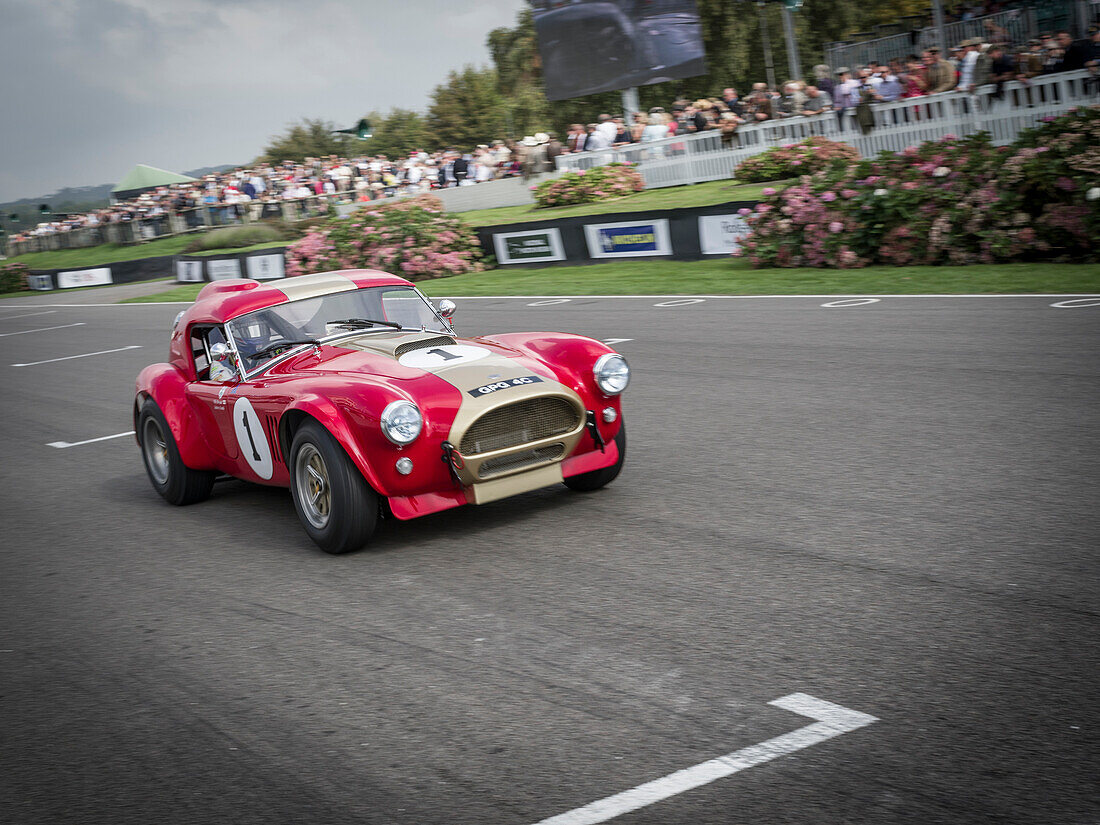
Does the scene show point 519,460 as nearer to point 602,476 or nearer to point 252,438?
point 602,476

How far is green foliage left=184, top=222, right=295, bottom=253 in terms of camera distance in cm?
4072

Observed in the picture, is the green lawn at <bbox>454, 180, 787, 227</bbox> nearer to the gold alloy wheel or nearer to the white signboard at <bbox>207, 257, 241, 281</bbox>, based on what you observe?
the white signboard at <bbox>207, 257, 241, 281</bbox>

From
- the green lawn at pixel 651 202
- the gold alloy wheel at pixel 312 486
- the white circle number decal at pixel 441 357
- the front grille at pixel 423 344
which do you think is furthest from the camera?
the green lawn at pixel 651 202

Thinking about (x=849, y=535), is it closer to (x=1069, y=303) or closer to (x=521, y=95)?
(x=1069, y=303)

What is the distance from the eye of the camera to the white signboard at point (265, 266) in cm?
2930

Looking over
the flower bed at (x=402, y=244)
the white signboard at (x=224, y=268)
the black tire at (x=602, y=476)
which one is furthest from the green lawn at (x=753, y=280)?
the white signboard at (x=224, y=268)

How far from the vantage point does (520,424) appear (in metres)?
5.62

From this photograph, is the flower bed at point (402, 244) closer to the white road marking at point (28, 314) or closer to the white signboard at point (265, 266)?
the white signboard at point (265, 266)

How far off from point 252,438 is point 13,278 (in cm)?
4421

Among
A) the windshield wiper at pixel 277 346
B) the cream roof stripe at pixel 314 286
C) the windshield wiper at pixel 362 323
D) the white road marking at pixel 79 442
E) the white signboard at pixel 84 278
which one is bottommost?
the white road marking at pixel 79 442

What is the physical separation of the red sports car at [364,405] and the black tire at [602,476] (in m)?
0.01

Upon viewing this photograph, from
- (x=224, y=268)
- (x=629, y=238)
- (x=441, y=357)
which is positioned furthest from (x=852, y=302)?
(x=224, y=268)

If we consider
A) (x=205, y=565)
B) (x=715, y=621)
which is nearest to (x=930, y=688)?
(x=715, y=621)

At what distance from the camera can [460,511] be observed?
627 centimetres
